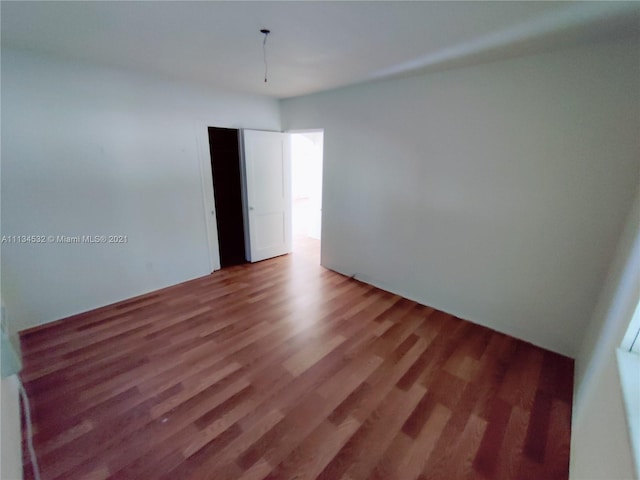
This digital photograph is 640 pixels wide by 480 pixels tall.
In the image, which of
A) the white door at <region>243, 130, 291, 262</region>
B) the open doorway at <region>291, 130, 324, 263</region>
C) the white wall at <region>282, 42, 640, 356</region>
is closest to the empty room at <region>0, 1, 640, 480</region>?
the white wall at <region>282, 42, 640, 356</region>

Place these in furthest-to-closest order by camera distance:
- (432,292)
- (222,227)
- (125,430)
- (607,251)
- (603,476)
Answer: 1. (222,227)
2. (432,292)
3. (607,251)
4. (125,430)
5. (603,476)

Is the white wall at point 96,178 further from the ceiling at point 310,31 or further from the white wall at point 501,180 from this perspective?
the white wall at point 501,180

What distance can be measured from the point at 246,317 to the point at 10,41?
3.03m

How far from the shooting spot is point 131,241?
3.17 metres

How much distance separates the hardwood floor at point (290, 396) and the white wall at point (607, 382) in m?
0.23

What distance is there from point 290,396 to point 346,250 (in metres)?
2.29

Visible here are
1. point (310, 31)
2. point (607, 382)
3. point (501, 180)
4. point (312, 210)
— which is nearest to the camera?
point (607, 382)

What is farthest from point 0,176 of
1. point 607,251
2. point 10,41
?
point 607,251

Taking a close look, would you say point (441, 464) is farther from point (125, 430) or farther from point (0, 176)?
point (0, 176)

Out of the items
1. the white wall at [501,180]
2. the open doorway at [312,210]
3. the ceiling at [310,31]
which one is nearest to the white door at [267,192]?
the open doorway at [312,210]

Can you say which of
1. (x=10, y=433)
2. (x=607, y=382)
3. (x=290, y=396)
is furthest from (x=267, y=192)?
(x=607, y=382)

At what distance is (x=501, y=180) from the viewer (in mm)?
2443

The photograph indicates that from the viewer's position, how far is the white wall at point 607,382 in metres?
0.97

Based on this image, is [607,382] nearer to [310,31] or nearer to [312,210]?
[310,31]
